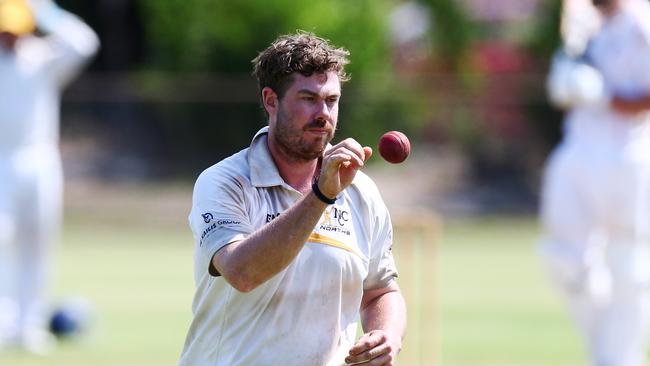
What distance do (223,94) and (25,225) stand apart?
52.1ft

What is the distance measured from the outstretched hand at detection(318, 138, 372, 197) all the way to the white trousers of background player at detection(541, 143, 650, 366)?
4946mm

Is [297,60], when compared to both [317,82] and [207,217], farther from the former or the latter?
Answer: [207,217]

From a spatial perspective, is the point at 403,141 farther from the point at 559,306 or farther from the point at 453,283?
the point at 453,283

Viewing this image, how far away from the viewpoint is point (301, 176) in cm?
482

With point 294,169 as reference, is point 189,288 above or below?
above

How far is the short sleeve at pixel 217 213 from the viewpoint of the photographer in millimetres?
4594

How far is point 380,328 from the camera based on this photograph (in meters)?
4.90

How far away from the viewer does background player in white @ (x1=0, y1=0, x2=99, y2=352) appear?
38.8 ft

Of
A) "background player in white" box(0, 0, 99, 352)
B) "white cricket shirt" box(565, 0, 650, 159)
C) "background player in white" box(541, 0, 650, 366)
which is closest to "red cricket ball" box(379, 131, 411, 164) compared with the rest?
"background player in white" box(541, 0, 650, 366)

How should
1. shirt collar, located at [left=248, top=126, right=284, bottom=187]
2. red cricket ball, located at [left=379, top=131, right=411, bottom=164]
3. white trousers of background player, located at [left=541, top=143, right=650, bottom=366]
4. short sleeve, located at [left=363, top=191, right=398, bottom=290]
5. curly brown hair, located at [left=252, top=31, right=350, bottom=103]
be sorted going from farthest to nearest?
white trousers of background player, located at [left=541, top=143, right=650, bottom=366]
short sleeve, located at [left=363, top=191, right=398, bottom=290]
shirt collar, located at [left=248, top=126, right=284, bottom=187]
curly brown hair, located at [left=252, top=31, right=350, bottom=103]
red cricket ball, located at [left=379, top=131, right=411, bottom=164]

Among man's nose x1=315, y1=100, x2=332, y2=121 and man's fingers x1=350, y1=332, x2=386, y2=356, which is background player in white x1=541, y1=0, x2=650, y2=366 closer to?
man's fingers x1=350, y1=332, x2=386, y2=356

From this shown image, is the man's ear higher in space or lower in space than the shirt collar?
higher

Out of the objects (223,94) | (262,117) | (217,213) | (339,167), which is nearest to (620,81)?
(217,213)

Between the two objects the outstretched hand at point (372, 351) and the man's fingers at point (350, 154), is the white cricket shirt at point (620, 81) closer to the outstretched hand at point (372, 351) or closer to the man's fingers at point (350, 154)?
the outstretched hand at point (372, 351)
